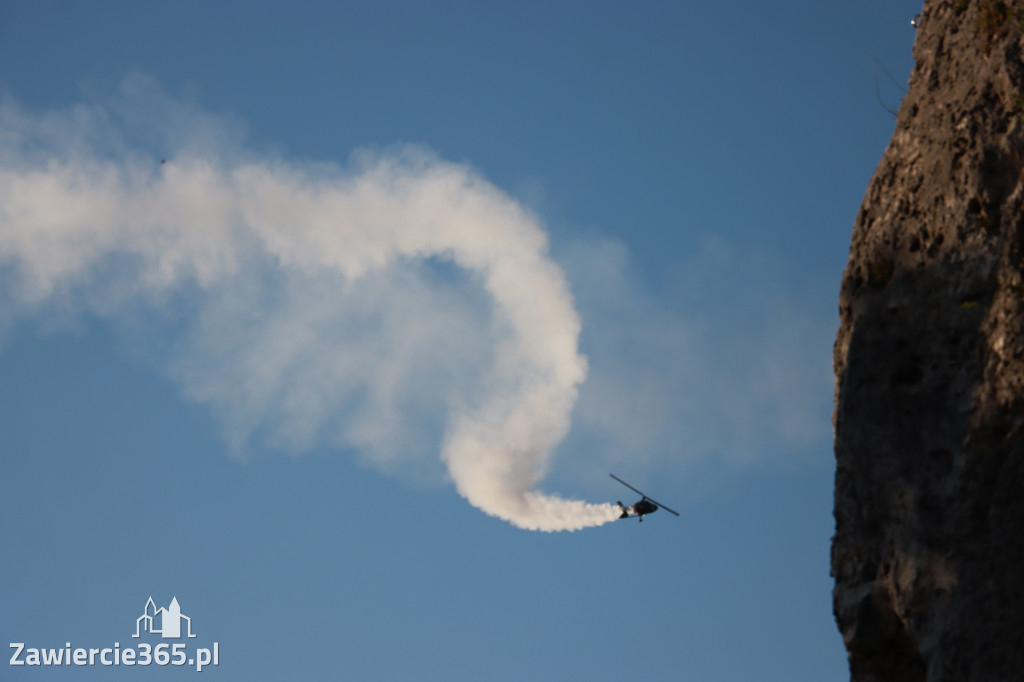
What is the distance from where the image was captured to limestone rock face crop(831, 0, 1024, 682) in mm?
14102

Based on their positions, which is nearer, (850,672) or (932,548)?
(932,548)

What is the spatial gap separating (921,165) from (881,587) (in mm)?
8555

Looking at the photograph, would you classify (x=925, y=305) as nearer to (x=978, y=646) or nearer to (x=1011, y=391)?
(x=1011, y=391)

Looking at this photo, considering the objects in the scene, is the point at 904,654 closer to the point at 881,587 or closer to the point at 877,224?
the point at 881,587

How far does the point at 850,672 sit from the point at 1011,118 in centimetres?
1097

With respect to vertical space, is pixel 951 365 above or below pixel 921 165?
below

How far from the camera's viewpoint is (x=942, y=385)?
1591 centimetres

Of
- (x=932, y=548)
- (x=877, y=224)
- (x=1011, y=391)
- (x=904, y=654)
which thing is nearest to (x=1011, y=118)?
(x=877, y=224)

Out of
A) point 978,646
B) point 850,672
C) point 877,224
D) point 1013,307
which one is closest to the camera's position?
point 978,646

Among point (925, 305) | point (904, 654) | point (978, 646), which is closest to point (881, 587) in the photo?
point (904, 654)

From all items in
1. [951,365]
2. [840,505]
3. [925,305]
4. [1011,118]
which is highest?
[1011,118]

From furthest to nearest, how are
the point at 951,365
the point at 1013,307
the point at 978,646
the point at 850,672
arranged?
the point at 850,672, the point at 951,365, the point at 1013,307, the point at 978,646

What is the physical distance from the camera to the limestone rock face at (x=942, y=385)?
46.3 ft

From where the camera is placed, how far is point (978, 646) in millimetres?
13547
